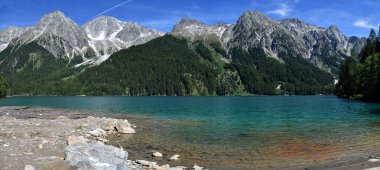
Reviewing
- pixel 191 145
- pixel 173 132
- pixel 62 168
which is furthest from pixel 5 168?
pixel 173 132

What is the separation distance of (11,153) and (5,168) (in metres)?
4.12

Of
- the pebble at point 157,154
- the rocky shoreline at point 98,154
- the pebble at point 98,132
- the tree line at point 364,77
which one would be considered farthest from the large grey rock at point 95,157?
the tree line at point 364,77

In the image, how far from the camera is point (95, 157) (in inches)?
773

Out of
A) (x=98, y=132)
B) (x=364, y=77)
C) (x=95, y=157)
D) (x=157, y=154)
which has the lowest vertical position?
(x=157, y=154)

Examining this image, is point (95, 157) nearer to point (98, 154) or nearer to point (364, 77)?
point (98, 154)

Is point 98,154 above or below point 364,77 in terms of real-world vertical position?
below

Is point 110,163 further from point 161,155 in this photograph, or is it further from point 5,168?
point 161,155

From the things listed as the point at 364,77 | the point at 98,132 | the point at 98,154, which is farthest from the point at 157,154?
the point at 364,77

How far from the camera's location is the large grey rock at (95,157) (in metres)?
19.1

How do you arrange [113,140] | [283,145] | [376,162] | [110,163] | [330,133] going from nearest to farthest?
[110,163], [376,162], [283,145], [113,140], [330,133]

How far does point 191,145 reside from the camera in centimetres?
3938

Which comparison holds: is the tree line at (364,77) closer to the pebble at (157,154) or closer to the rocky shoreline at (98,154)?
the rocky shoreline at (98,154)

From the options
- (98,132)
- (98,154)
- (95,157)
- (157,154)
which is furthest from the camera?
(98,132)

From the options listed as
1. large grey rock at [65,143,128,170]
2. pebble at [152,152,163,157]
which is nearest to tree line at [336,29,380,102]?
pebble at [152,152,163,157]
